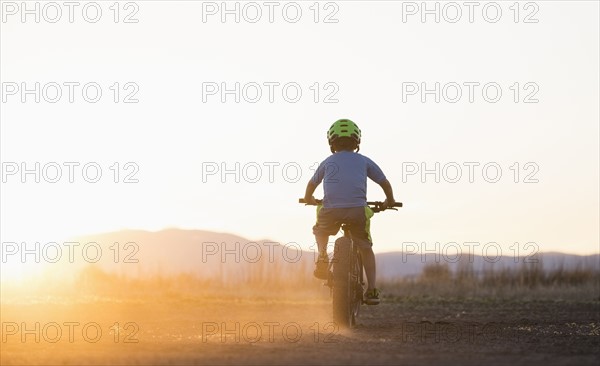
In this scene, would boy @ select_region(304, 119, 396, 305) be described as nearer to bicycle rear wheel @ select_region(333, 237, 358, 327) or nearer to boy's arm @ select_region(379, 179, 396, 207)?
boy's arm @ select_region(379, 179, 396, 207)

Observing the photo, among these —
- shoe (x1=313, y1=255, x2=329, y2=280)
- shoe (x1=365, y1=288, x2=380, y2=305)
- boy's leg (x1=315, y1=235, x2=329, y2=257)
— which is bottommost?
shoe (x1=365, y1=288, x2=380, y2=305)

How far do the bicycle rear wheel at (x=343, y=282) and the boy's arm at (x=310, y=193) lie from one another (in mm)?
940

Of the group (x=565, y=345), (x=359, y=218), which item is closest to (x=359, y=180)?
(x=359, y=218)

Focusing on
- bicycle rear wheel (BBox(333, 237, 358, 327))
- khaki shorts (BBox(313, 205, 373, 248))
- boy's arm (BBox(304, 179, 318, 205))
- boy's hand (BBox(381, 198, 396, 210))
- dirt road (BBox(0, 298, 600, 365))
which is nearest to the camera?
dirt road (BBox(0, 298, 600, 365))

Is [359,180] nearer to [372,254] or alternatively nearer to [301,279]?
[372,254]

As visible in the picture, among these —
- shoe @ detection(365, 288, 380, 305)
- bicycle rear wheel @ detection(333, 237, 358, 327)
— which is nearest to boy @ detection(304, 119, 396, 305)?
shoe @ detection(365, 288, 380, 305)

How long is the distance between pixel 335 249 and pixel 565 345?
3121mm

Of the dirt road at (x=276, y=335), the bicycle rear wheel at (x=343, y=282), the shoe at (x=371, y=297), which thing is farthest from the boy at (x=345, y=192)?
the dirt road at (x=276, y=335)

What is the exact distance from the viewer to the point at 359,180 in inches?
498

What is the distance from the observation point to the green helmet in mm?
12984

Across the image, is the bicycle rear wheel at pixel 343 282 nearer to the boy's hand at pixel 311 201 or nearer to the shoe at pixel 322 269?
the shoe at pixel 322 269

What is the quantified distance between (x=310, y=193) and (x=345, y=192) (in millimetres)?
797

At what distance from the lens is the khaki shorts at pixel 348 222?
12.6 m

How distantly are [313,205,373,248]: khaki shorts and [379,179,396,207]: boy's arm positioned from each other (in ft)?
1.50
